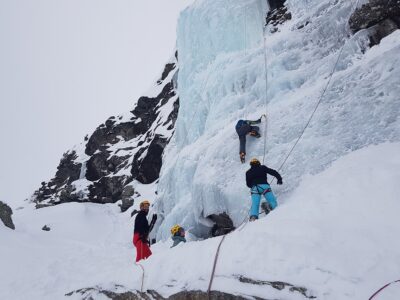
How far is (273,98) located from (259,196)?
429 centimetres

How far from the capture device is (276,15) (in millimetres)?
14594

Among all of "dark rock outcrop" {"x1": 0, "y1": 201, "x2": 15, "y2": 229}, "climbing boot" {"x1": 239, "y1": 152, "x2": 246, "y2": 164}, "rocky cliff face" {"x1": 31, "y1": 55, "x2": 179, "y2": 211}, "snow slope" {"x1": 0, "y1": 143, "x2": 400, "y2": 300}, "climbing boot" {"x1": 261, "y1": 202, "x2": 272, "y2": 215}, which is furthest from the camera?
"rocky cliff face" {"x1": 31, "y1": 55, "x2": 179, "y2": 211}

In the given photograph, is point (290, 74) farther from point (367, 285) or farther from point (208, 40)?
point (367, 285)

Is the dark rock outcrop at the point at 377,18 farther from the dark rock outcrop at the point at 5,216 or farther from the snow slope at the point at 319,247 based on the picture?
the dark rock outcrop at the point at 5,216

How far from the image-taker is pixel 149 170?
37031 millimetres

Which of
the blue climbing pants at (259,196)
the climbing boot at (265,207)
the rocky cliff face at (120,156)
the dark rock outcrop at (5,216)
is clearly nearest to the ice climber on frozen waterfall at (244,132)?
the climbing boot at (265,207)

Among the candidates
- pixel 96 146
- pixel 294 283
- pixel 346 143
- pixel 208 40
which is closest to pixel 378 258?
pixel 294 283

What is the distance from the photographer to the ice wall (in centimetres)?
793

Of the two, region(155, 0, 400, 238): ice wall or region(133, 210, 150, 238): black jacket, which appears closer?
region(155, 0, 400, 238): ice wall

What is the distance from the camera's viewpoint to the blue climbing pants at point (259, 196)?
7.26 metres

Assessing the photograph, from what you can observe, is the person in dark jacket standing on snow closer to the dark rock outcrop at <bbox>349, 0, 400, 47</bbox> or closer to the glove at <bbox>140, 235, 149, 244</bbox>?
the glove at <bbox>140, 235, 149, 244</bbox>

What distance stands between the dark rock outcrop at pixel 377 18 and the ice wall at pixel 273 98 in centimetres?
34

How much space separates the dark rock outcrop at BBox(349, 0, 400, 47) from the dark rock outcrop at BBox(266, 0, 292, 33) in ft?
11.8

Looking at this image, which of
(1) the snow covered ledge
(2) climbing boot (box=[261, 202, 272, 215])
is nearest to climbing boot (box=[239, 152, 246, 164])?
(2) climbing boot (box=[261, 202, 272, 215])
